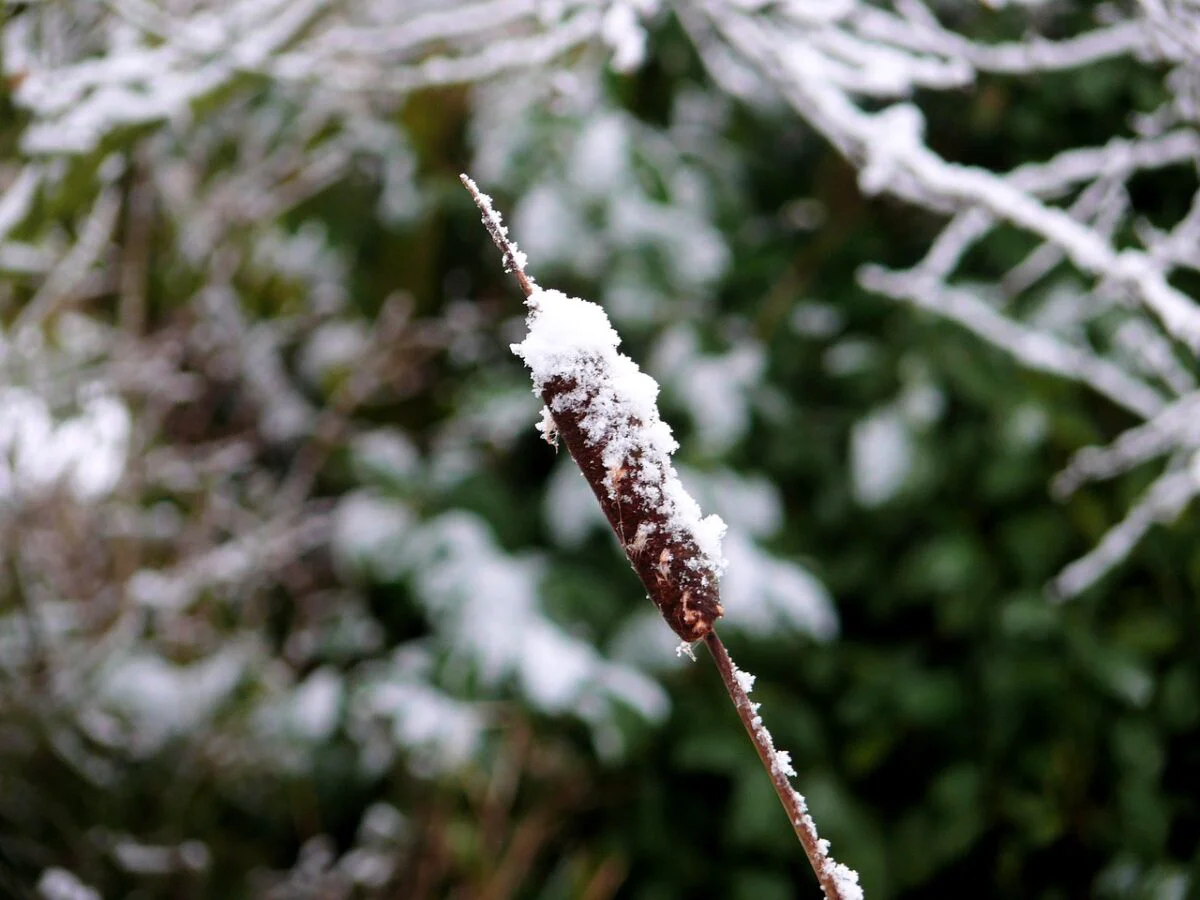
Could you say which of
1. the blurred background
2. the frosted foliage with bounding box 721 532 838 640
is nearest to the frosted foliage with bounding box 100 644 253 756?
the blurred background

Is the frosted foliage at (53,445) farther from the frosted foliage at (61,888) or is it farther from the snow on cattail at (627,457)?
the snow on cattail at (627,457)

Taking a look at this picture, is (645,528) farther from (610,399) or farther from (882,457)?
(882,457)

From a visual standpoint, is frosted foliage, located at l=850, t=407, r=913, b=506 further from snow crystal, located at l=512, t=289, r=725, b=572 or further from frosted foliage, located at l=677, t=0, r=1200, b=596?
snow crystal, located at l=512, t=289, r=725, b=572

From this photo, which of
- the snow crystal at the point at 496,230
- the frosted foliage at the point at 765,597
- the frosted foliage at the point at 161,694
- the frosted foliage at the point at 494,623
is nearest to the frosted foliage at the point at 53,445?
the frosted foliage at the point at 161,694

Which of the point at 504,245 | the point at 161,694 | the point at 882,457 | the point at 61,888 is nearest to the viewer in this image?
the point at 504,245

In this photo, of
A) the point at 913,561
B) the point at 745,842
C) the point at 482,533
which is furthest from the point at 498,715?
the point at 913,561

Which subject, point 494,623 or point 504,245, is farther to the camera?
point 494,623

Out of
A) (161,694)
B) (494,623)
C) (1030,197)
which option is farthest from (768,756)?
(161,694)

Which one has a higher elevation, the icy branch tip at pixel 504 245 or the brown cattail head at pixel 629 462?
the icy branch tip at pixel 504 245
